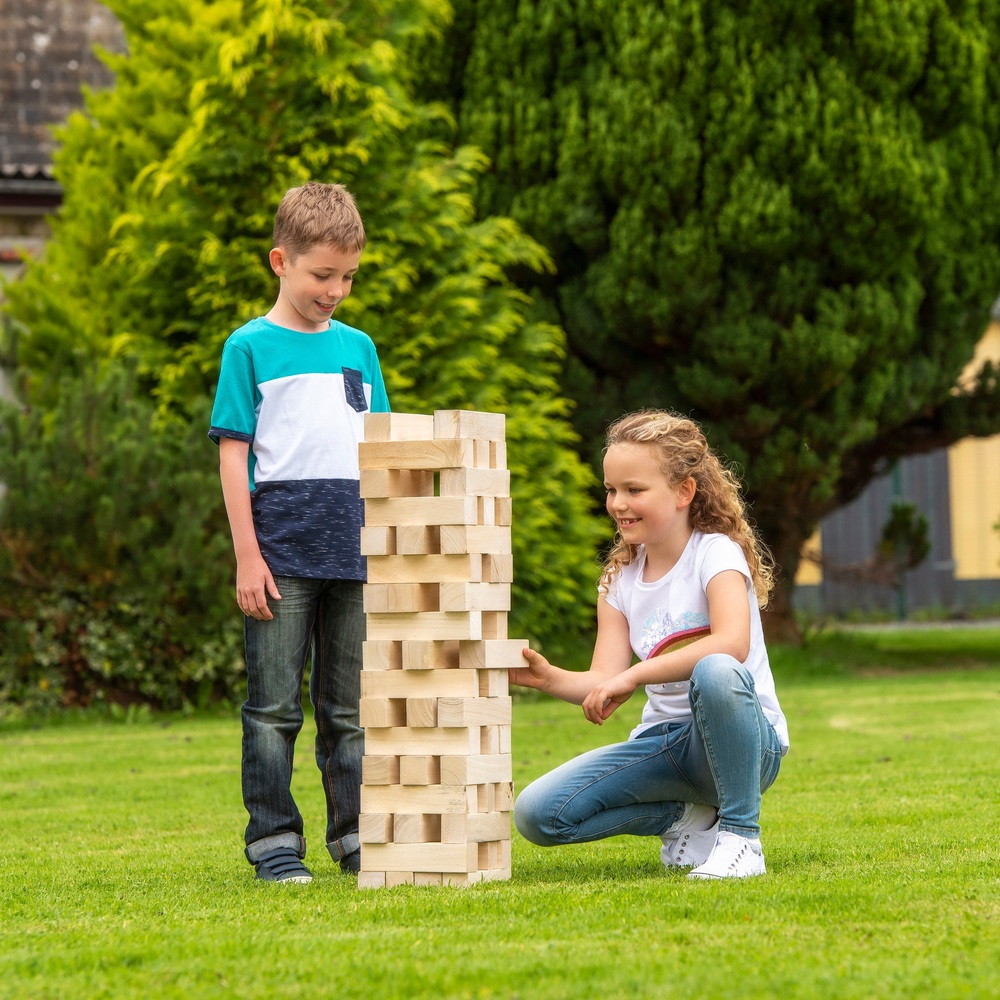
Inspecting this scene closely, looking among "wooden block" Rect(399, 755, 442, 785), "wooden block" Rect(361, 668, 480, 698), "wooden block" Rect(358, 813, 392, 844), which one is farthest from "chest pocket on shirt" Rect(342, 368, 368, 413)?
"wooden block" Rect(358, 813, 392, 844)

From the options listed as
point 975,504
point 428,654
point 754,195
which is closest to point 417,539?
point 428,654

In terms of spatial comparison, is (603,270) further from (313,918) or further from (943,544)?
(943,544)

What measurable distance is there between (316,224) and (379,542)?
0.84 m

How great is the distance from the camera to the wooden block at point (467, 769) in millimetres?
3555

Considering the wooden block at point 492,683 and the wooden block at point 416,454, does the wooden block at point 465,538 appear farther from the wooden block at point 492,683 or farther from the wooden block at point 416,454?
the wooden block at point 492,683

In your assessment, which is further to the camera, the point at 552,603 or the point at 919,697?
the point at 552,603

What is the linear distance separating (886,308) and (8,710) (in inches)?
266

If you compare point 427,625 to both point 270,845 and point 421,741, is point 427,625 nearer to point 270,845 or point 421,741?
point 421,741

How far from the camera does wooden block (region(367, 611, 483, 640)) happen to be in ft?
11.8

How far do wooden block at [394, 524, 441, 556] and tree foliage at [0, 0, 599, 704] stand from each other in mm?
5673

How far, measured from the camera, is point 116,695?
371 inches

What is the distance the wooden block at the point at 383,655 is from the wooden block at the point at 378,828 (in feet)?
1.19

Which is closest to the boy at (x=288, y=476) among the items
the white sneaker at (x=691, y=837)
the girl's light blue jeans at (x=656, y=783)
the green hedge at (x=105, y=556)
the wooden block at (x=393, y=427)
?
the wooden block at (x=393, y=427)

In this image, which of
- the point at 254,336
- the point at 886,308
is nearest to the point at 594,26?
the point at 886,308
